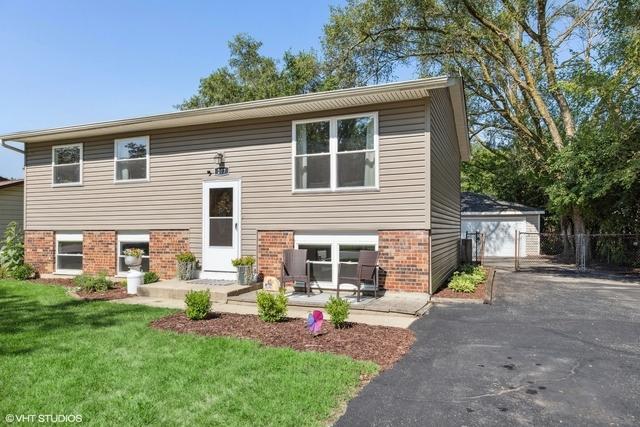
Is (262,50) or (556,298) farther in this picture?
(262,50)

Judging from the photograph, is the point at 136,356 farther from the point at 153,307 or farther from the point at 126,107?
the point at 126,107

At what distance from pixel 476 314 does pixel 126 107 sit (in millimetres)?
18357

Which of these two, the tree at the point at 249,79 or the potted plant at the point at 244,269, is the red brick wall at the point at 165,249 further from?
the tree at the point at 249,79

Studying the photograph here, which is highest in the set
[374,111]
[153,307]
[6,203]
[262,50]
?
[262,50]

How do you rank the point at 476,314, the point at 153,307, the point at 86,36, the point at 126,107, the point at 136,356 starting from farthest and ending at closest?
the point at 126,107 < the point at 86,36 < the point at 153,307 < the point at 476,314 < the point at 136,356

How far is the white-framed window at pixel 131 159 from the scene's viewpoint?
11.2 metres

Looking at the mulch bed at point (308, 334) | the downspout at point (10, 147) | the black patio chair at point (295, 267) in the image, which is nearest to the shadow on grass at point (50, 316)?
the mulch bed at point (308, 334)

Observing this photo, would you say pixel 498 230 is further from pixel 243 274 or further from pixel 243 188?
pixel 243 274

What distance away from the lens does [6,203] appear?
630 inches

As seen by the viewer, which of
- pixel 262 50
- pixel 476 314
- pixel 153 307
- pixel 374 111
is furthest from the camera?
pixel 262 50

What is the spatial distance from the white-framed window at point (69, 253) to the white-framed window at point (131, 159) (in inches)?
90.9

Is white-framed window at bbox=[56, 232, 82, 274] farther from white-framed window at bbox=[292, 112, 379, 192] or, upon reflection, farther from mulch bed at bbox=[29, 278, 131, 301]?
white-framed window at bbox=[292, 112, 379, 192]

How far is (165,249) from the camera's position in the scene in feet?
35.3

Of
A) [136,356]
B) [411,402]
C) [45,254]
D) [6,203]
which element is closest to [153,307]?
[136,356]
